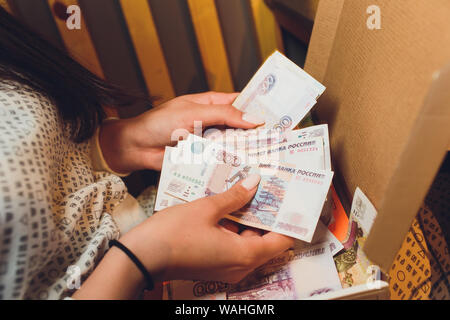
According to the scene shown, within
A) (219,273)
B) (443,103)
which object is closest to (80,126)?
(219,273)

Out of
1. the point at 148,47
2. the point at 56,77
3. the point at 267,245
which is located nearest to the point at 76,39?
the point at 148,47

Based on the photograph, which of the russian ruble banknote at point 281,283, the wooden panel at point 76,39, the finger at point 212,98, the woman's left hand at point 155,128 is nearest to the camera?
the russian ruble banknote at point 281,283

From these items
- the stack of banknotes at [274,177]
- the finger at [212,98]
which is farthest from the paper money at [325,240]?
the finger at [212,98]

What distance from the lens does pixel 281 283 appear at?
2.28ft

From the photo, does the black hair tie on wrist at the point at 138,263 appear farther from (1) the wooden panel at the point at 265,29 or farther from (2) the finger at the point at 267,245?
(1) the wooden panel at the point at 265,29

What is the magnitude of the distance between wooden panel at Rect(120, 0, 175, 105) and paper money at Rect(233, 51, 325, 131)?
0.40m

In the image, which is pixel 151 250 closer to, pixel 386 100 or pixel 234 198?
pixel 234 198

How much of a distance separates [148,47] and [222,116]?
2.00 ft

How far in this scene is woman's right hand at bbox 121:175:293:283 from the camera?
0.58 meters

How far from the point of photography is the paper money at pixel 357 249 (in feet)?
2.14

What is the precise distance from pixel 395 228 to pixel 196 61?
113cm

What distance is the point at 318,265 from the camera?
71cm

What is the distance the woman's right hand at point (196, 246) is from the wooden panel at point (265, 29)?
0.96 metres

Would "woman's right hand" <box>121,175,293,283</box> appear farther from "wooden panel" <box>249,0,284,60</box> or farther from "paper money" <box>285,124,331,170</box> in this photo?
"wooden panel" <box>249,0,284,60</box>
